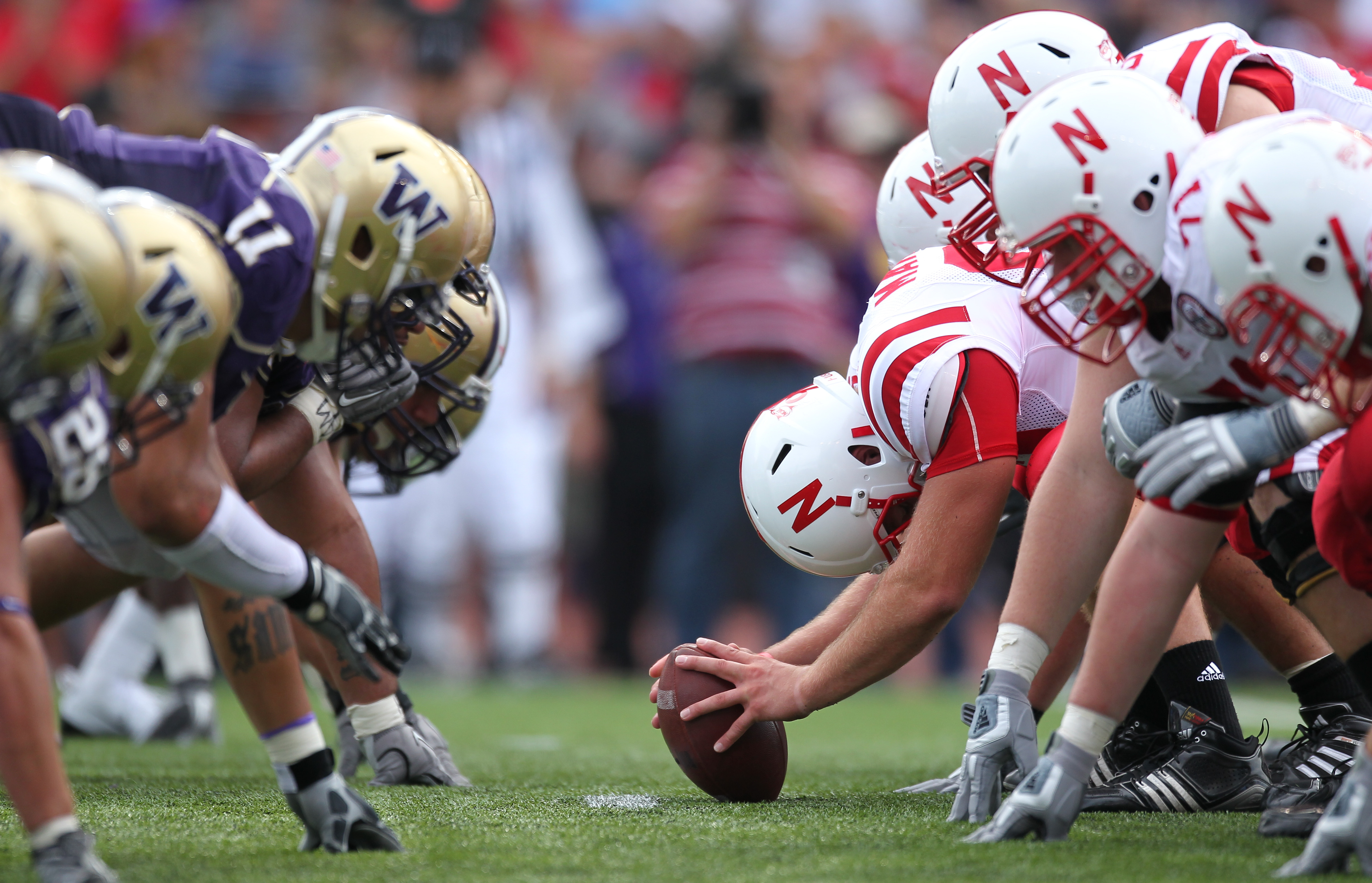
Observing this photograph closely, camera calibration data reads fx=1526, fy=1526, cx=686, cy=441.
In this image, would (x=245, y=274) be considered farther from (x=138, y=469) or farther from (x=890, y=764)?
(x=890, y=764)

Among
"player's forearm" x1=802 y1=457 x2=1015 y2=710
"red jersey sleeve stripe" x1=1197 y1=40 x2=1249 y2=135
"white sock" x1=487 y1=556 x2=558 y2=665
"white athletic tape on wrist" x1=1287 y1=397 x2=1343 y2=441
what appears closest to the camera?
"white athletic tape on wrist" x1=1287 y1=397 x2=1343 y2=441

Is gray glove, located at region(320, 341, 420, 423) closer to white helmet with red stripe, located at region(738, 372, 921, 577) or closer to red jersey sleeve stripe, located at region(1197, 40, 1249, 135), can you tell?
white helmet with red stripe, located at region(738, 372, 921, 577)

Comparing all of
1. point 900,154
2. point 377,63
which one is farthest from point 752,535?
point 900,154

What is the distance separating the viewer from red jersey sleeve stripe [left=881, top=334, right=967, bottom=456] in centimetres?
328

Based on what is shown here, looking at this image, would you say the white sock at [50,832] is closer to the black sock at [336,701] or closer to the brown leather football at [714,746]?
the brown leather football at [714,746]

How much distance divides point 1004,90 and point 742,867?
175cm

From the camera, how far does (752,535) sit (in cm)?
783

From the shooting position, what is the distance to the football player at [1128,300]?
2.47m

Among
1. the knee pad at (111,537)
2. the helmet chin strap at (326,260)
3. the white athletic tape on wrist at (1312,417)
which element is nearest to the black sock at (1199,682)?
the white athletic tape on wrist at (1312,417)

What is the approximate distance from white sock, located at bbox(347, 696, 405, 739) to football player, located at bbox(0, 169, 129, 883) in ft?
4.50

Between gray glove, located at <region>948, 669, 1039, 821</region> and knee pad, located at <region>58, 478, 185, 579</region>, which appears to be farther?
gray glove, located at <region>948, 669, 1039, 821</region>

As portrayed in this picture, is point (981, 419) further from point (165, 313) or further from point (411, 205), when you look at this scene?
point (165, 313)

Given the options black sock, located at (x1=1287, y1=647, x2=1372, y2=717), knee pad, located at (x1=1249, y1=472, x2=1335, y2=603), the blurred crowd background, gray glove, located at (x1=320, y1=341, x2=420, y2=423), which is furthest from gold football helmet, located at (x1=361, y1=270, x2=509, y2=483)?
the blurred crowd background

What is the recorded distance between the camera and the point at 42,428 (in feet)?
7.32
